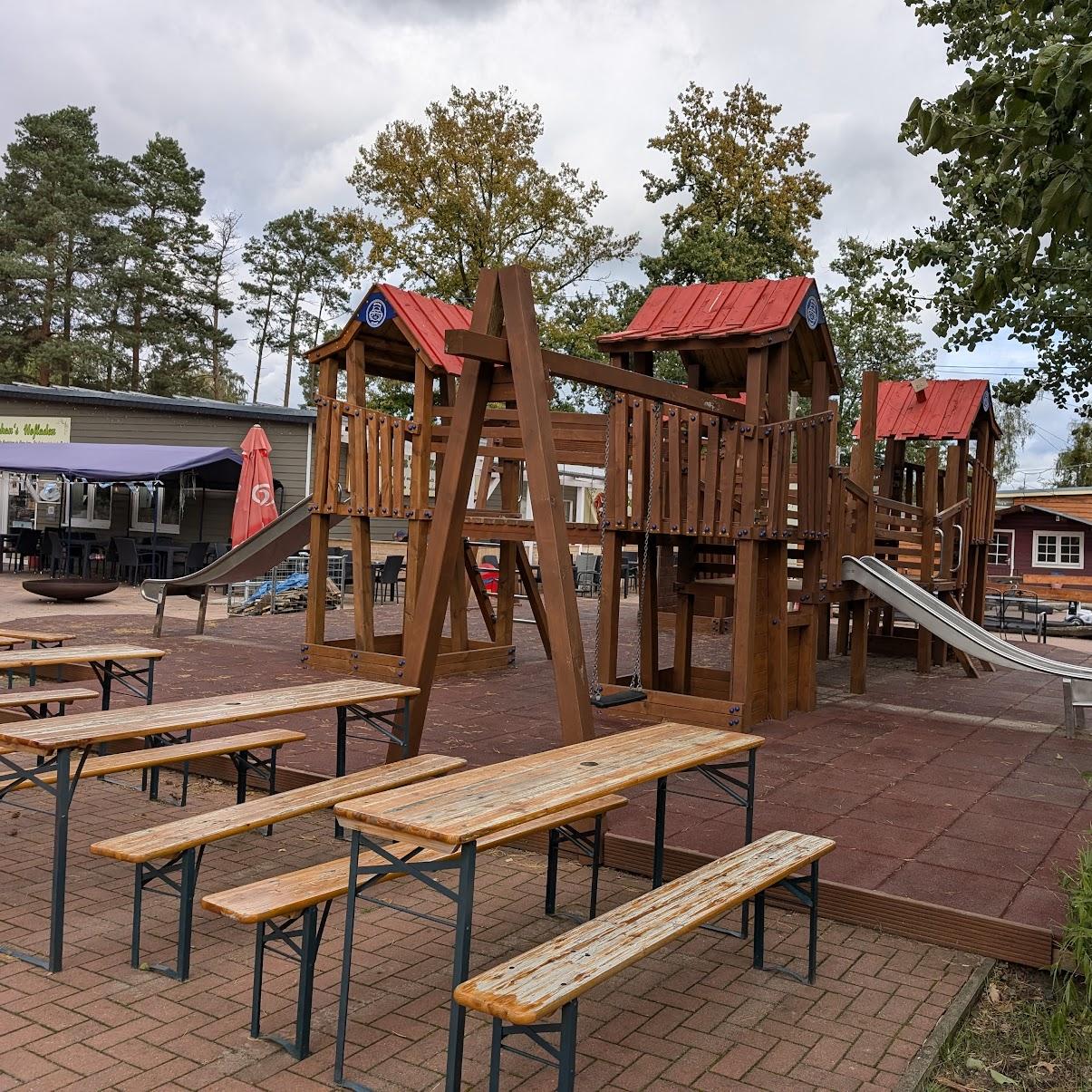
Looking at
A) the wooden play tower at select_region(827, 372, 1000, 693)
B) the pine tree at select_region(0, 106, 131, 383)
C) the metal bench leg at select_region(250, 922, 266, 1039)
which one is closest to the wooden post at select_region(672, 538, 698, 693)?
the wooden play tower at select_region(827, 372, 1000, 693)

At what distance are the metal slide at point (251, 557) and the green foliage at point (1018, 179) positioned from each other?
709 centimetres

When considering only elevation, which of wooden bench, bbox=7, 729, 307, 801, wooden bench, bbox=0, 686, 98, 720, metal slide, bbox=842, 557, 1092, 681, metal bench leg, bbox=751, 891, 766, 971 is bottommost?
metal bench leg, bbox=751, 891, 766, 971

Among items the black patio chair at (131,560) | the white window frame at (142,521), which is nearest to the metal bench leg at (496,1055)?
the black patio chair at (131,560)

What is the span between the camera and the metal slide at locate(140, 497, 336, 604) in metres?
11.4

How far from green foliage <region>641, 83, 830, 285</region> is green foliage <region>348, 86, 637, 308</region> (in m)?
2.75

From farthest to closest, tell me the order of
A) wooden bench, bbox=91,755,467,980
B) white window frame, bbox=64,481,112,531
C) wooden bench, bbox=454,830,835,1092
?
white window frame, bbox=64,481,112,531, wooden bench, bbox=91,755,467,980, wooden bench, bbox=454,830,835,1092

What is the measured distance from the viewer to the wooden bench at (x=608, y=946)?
2377 millimetres

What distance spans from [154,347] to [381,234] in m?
21.7

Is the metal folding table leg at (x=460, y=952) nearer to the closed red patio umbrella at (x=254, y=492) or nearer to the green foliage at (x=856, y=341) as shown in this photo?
the closed red patio umbrella at (x=254, y=492)

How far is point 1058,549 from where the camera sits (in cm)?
2973

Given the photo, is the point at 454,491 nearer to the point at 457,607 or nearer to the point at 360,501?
the point at 360,501

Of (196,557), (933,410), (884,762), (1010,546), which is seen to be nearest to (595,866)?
(884,762)

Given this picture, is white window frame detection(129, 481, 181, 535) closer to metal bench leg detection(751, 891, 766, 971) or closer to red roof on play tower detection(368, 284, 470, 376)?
red roof on play tower detection(368, 284, 470, 376)

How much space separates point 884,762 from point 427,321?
5.15 meters
